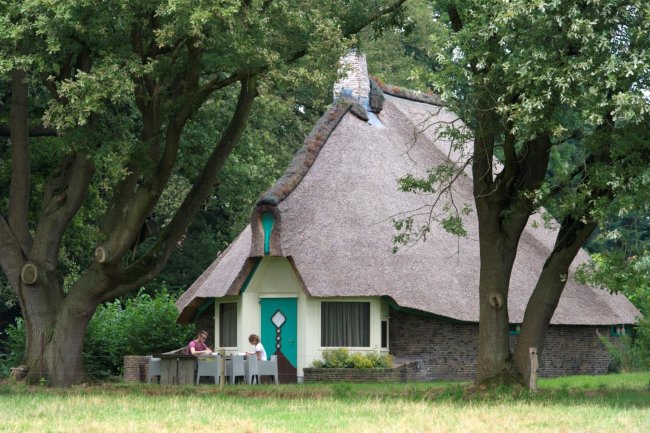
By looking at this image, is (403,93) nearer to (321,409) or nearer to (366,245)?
(366,245)

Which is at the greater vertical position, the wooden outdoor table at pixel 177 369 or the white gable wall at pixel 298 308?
the white gable wall at pixel 298 308

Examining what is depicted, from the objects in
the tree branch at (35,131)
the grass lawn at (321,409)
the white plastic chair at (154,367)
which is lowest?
the grass lawn at (321,409)

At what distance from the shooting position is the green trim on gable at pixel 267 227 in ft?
106

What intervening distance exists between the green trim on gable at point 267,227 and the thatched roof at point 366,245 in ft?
0.44

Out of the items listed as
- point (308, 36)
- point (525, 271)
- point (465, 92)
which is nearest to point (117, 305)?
point (525, 271)

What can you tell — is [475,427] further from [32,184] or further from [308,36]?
[32,184]

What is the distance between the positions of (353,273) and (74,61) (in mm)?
9783

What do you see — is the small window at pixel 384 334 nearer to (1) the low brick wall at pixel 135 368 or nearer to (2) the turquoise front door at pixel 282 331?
(2) the turquoise front door at pixel 282 331

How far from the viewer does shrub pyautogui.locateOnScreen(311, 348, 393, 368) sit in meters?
31.7

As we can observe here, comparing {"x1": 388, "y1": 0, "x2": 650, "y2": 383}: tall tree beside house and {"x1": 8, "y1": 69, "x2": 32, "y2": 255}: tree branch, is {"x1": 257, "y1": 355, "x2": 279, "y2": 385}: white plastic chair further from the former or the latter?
{"x1": 388, "y1": 0, "x2": 650, "y2": 383}: tall tree beside house

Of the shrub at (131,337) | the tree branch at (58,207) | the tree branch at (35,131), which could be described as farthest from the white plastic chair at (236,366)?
the shrub at (131,337)

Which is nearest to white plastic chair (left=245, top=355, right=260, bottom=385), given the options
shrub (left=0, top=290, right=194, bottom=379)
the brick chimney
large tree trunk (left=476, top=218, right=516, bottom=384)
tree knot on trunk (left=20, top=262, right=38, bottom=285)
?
tree knot on trunk (left=20, top=262, right=38, bottom=285)

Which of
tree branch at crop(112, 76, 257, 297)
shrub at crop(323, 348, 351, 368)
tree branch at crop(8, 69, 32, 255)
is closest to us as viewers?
tree branch at crop(8, 69, 32, 255)

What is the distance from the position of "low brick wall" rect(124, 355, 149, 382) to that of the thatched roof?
6.23ft
